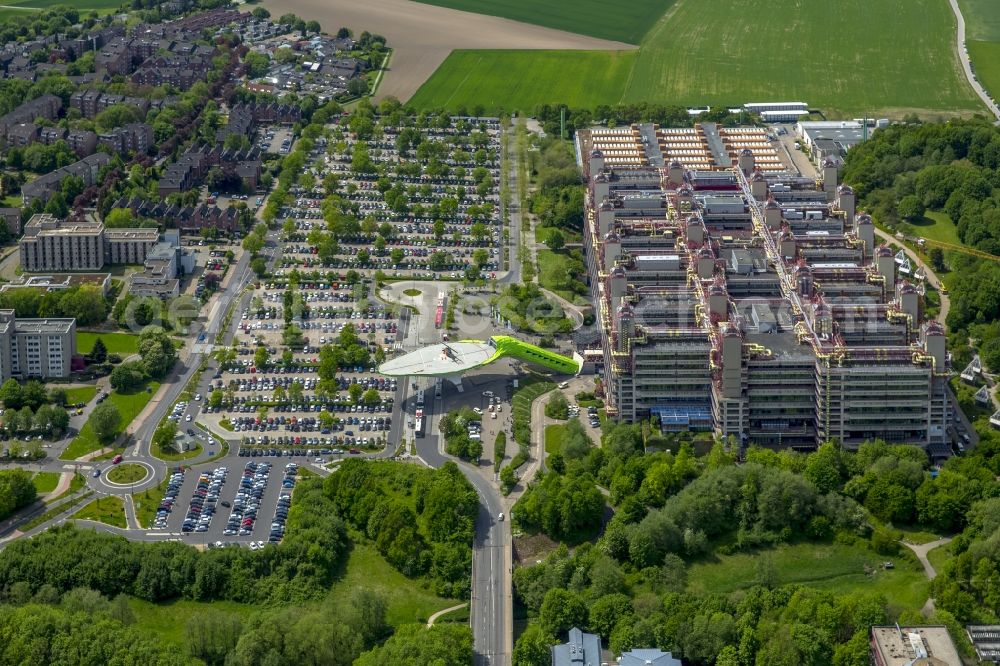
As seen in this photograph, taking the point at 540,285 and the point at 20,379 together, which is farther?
the point at 540,285

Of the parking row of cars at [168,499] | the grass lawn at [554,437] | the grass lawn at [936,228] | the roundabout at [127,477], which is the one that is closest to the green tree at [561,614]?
the grass lawn at [554,437]

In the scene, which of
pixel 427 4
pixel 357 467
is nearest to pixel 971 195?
pixel 357 467

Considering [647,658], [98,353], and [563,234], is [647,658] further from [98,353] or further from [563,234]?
[563,234]

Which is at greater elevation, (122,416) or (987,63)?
(987,63)

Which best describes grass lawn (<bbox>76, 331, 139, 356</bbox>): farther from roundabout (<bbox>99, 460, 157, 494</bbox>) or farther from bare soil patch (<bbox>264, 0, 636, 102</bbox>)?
bare soil patch (<bbox>264, 0, 636, 102</bbox>)

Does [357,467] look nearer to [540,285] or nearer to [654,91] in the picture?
[540,285]

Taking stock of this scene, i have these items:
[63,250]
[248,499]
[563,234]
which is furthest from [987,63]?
[248,499]

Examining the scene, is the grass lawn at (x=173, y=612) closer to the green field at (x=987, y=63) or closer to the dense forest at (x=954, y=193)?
the dense forest at (x=954, y=193)
